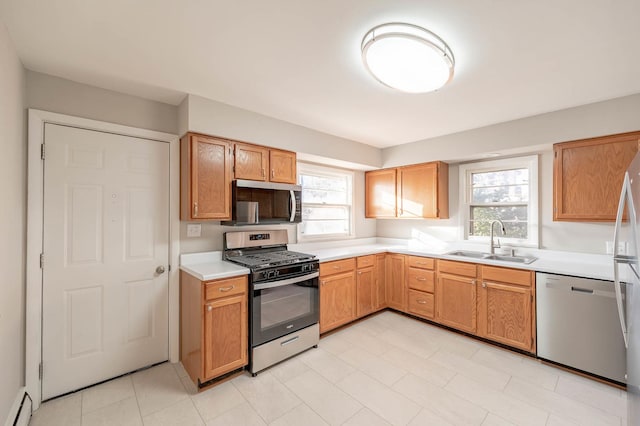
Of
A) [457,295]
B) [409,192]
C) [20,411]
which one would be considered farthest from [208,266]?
[409,192]

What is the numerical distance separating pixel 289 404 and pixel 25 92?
2.99 meters

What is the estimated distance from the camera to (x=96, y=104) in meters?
2.25

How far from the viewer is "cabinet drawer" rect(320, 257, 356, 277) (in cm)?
307

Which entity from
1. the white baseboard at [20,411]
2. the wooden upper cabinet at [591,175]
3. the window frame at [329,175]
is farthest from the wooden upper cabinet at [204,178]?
the wooden upper cabinet at [591,175]

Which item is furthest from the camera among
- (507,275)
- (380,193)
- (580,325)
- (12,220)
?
(380,193)

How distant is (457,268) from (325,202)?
1905 millimetres

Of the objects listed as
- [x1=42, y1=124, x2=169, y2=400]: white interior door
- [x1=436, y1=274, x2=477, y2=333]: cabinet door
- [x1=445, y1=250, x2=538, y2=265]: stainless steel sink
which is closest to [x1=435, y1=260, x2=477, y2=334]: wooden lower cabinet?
[x1=436, y1=274, x2=477, y2=333]: cabinet door

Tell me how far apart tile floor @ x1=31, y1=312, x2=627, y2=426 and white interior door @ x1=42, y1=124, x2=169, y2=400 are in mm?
228

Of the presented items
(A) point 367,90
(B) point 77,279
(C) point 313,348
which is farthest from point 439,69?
(B) point 77,279

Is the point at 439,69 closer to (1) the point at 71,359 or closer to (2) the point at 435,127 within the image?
(2) the point at 435,127

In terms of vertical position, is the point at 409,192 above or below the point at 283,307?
above

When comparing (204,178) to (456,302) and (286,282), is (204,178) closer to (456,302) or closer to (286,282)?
(286,282)

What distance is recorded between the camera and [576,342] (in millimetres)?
2379

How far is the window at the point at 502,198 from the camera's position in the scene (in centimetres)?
316
